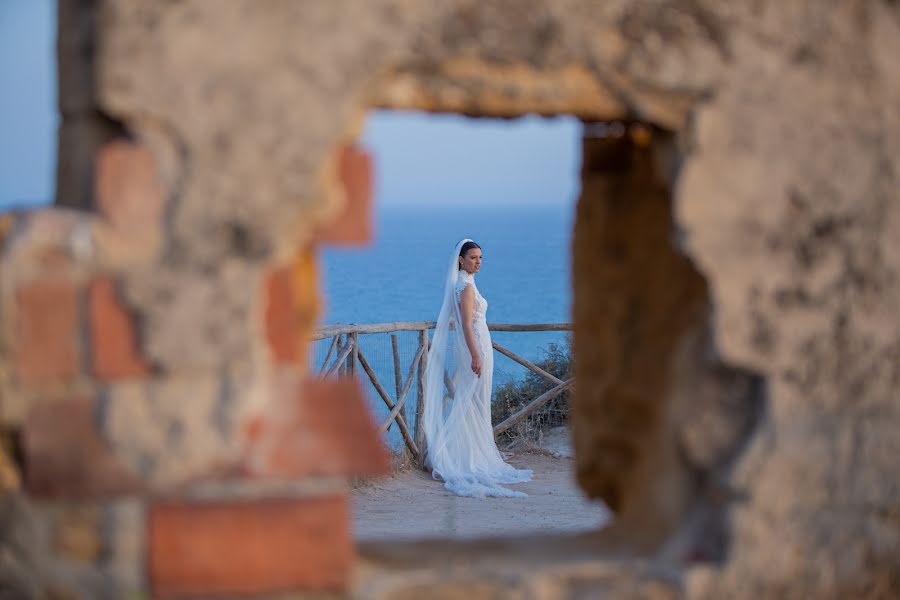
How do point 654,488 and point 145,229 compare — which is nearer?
point 145,229

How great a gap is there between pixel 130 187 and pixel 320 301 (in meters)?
0.48

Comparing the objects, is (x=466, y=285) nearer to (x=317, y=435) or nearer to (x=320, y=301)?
(x=320, y=301)

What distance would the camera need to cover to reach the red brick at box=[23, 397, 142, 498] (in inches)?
67.3

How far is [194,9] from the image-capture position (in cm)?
171

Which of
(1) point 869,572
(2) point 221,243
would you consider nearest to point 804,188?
(1) point 869,572

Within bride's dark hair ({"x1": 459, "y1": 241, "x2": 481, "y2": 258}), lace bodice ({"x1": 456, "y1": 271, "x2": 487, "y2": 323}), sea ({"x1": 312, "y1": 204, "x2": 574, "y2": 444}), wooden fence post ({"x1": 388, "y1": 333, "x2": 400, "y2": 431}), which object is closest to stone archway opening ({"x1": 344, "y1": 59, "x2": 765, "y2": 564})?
bride's dark hair ({"x1": 459, "y1": 241, "x2": 481, "y2": 258})

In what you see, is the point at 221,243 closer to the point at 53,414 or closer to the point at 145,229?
the point at 145,229

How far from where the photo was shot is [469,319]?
7164 millimetres

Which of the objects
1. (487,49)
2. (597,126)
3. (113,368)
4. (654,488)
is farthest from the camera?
(597,126)

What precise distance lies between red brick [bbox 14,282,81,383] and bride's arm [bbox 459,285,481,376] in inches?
215

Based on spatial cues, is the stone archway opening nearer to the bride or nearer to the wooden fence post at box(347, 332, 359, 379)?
the bride

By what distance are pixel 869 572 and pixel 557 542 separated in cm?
67

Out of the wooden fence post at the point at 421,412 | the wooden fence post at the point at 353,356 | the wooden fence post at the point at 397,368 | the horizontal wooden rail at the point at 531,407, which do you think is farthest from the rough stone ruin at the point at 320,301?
the horizontal wooden rail at the point at 531,407

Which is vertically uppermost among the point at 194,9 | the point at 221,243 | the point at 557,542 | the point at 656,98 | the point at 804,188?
the point at 194,9
